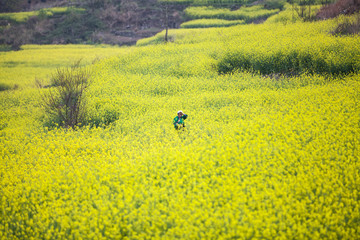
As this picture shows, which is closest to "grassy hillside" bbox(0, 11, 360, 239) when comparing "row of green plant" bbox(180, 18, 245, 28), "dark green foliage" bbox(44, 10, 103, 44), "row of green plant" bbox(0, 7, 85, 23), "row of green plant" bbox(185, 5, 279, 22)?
"row of green plant" bbox(180, 18, 245, 28)

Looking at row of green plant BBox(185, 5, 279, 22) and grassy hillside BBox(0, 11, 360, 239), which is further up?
row of green plant BBox(185, 5, 279, 22)

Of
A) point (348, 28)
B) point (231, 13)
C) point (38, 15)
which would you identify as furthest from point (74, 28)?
point (348, 28)

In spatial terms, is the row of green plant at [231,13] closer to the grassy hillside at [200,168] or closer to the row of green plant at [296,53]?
the row of green plant at [296,53]

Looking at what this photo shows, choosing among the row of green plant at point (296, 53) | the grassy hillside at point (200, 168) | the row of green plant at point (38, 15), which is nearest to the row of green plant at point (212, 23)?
the row of green plant at point (296, 53)

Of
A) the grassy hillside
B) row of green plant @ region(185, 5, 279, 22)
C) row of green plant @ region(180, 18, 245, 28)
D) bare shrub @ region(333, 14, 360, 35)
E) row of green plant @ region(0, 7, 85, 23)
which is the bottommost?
the grassy hillside

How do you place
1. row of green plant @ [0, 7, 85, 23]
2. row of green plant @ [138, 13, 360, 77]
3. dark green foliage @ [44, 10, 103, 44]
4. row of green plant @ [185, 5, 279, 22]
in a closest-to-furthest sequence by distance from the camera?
row of green plant @ [138, 13, 360, 77] → row of green plant @ [185, 5, 279, 22] → dark green foliage @ [44, 10, 103, 44] → row of green plant @ [0, 7, 85, 23]

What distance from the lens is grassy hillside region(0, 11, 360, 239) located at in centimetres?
489

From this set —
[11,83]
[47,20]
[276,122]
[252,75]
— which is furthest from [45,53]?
[276,122]

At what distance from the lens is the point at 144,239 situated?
16.2ft

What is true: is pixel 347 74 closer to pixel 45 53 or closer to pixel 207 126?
pixel 207 126

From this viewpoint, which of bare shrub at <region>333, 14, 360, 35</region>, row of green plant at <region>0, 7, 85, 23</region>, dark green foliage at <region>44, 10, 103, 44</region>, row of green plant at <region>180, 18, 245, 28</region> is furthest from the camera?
row of green plant at <region>0, 7, 85, 23</region>

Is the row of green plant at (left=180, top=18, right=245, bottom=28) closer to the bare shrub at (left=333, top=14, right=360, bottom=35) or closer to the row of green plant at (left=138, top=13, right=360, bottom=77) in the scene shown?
the row of green plant at (left=138, top=13, right=360, bottom=77)

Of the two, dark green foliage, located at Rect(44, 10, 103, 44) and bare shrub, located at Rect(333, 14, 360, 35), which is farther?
dark green foliage, located at Rect(44, 10, 103, 44)

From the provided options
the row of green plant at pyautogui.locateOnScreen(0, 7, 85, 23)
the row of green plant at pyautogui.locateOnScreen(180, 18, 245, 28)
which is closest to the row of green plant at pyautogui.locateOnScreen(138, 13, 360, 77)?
the row of green plant at pyautogui.locateOnScreen(180, 18, 245, 28)
